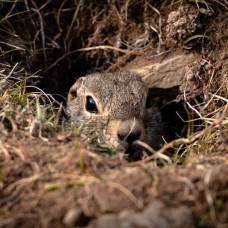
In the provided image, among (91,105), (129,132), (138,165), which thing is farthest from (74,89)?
(138,165)

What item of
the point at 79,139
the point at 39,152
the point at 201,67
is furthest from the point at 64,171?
the point at 201,67

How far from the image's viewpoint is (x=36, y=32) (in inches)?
242

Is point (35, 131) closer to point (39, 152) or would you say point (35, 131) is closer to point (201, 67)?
point (39, 152)

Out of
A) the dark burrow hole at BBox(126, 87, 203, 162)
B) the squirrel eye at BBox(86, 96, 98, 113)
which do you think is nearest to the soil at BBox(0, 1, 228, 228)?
the dark burrow hole at BBox(126, 87, 203, 162)

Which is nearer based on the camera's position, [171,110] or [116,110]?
[116,110]

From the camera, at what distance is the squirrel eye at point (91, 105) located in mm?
5426

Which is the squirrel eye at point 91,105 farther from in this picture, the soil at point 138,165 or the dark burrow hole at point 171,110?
the dark burrow hole at point 171,110

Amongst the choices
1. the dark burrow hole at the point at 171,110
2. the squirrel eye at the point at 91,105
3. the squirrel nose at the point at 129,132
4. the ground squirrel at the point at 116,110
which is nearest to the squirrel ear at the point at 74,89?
the ground squirrel at the point at 116,110

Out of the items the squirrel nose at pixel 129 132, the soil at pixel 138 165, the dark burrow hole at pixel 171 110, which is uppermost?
the soil at pixel 138 165

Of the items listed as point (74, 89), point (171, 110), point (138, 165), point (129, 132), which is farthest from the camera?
point (171, 110)

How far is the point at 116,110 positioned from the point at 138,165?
1801 mm

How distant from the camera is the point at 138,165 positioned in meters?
3.34

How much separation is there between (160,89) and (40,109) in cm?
211

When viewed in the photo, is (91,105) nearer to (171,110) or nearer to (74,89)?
(74,89)
